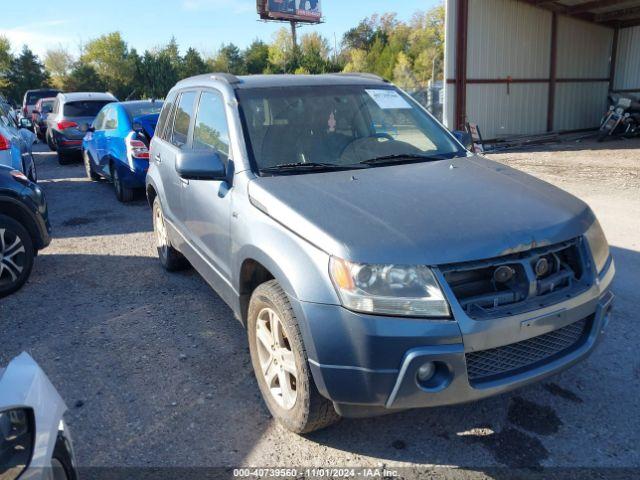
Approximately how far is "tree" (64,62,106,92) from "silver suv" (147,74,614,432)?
2266 inches

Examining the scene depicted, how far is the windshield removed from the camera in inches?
138

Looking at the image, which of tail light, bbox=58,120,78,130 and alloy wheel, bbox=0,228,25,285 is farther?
tail light, bbox=58,120,78,130

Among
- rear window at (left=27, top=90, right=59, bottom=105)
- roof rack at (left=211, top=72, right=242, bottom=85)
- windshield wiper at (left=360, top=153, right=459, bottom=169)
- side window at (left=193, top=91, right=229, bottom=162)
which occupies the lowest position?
windshield wiper at (left=360, top=153, right=459, bottom=169)

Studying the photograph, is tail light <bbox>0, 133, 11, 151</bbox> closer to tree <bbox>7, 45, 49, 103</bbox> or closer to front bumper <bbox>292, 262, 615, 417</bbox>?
front bumper <bbox>292, 262, 615, 417</bbox>

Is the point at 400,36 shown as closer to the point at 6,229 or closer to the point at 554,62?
the point at 554,62

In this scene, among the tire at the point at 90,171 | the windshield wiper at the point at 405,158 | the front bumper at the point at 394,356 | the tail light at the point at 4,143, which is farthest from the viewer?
the tire at the point at 90,171

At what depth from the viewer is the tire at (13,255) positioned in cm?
507

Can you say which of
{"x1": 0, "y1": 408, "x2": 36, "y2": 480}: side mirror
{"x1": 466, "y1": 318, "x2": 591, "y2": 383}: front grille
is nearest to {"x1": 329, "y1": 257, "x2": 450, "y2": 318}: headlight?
{"x1": 466, "y1": 318, "x2": 591, "y2": 383}: front grille

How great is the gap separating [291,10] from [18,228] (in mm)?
54419

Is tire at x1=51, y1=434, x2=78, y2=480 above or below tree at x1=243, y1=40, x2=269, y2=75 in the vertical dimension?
below

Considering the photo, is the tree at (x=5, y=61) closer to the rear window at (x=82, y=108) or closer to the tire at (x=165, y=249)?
the rear window at (x=82, y=108)

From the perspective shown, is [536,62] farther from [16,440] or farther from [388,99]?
[16,440]

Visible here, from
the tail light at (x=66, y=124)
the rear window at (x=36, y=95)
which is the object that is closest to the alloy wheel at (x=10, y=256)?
the tail light at (x=66, y=124)

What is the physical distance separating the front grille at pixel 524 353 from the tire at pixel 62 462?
5.53ft
